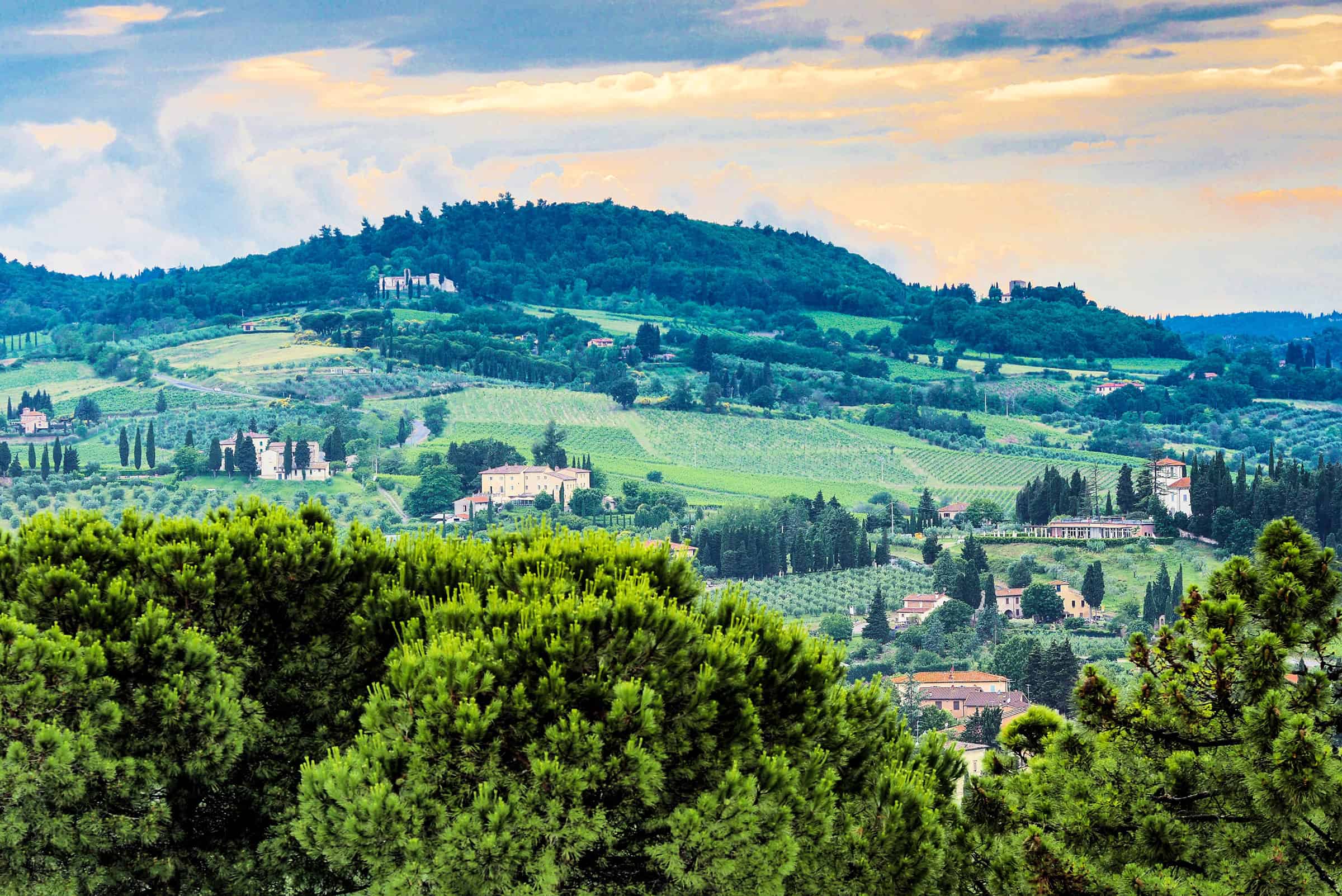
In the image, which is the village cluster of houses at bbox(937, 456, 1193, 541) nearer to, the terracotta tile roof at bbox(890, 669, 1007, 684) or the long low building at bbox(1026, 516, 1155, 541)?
the long low building at bbox(1026, 516, 1155, 541)

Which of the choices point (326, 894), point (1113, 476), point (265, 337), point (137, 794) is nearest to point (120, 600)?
point (137, 794)

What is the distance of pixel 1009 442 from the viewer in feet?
469

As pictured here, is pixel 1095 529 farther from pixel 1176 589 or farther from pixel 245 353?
pixel 245 353

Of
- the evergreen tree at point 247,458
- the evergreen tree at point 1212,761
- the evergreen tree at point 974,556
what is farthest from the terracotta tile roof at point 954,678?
the evergreen tree at point 247,458

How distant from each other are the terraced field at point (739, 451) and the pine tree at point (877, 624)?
3089 centimetres

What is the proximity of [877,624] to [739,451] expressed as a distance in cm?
5296

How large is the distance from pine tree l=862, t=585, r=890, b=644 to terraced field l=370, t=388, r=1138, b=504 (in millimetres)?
30892

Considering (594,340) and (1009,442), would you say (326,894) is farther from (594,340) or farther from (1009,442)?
(594,340)

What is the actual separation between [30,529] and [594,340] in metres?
166

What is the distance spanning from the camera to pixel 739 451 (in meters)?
131

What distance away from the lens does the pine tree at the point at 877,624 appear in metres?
78.8

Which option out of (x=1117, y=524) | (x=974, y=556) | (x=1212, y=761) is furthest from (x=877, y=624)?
(x=1212, y=761)

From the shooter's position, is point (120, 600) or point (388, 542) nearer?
point (120, 600)

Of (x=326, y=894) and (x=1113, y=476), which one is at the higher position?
(x=326, y=894)
